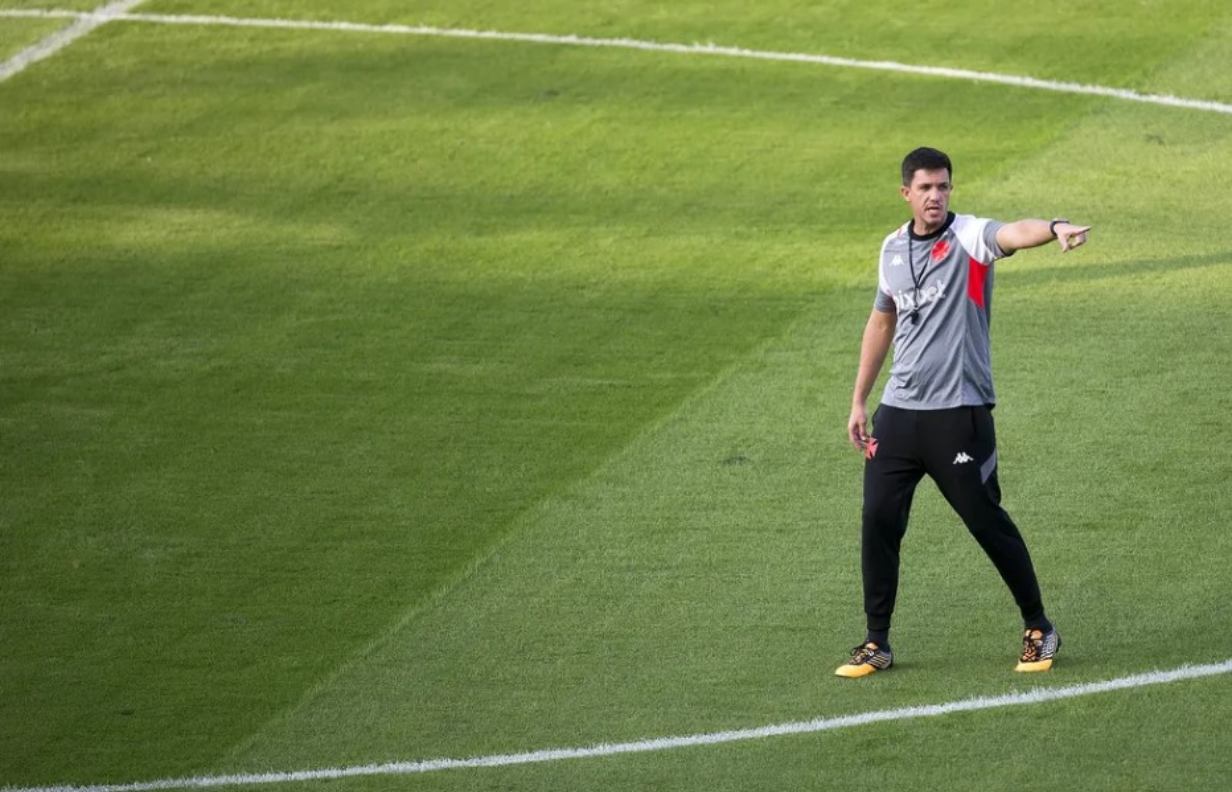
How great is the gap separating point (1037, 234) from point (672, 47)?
9.35 m

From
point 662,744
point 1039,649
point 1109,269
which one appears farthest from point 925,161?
point 1109,269

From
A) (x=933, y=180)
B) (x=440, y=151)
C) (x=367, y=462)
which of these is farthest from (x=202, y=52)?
(x=933, y=180)

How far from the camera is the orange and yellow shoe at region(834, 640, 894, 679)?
780 centimetres

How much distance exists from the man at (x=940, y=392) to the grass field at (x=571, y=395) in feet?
1.57

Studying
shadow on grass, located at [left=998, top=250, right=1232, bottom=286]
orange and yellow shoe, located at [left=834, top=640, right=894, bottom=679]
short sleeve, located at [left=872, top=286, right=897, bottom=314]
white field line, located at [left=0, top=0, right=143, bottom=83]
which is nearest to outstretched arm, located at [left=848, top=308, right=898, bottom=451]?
short sleeve, located at [left=872, top=286, right=897, bottom=314]

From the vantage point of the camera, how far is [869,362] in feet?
25.6

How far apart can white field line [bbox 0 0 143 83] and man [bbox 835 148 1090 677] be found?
10392mm

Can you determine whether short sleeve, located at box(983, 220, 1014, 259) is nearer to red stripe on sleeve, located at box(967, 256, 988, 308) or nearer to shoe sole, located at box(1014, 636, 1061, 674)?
red stripe on sleeve, located at box(967, 256, 988, 308)

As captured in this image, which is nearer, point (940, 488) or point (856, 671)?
point (940, 488)

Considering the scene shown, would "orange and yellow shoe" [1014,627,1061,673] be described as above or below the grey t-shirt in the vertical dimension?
below

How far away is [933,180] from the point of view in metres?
7.36

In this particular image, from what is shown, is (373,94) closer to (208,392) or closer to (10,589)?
(208,392)

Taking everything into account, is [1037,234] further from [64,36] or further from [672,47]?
[64,36]

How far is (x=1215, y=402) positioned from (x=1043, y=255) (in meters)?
2.31
